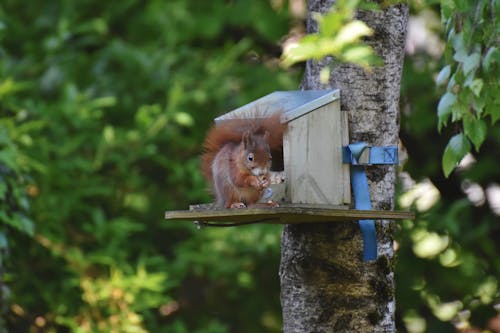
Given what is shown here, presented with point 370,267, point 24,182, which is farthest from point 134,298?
point 370,267

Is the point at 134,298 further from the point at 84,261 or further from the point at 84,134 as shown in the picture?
the point at 84,134

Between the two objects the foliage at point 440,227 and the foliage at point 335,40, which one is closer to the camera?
the foliage at point 335,40

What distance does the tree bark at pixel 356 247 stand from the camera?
286 centimetres

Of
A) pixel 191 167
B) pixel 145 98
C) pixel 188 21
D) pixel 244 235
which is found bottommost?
pixel 244 235

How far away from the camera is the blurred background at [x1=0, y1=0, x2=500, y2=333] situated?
16.8 ft

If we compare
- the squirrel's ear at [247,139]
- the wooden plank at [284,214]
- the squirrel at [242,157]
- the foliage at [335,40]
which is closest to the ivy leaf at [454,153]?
the wooden plank at [284,214]

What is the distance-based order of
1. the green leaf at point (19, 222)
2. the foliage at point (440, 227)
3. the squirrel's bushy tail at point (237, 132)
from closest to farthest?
the squirrel's bushy tail at point (237, 132) < the green leaf at point (19, 222) < the foliage at point (440, 227)

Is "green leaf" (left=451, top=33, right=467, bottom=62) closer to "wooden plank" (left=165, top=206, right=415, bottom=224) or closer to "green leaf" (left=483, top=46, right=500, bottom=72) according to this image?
"green leaf" (left=483, top=46, right=500, bottom=72)

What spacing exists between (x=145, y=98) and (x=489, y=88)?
3.47m

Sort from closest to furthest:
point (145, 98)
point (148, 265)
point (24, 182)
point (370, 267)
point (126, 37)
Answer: point (370, 267) → point (24, 182) → point (148, 265) → point (145, 98) → point (126, 37)

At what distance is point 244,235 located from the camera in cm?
575

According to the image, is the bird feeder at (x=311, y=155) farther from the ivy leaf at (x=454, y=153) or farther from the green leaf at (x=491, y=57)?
the green leaf at (x=491, y=57)

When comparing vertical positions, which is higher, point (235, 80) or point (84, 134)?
point (235, 80)

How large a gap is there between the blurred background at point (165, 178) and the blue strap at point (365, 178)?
6.12 feet
